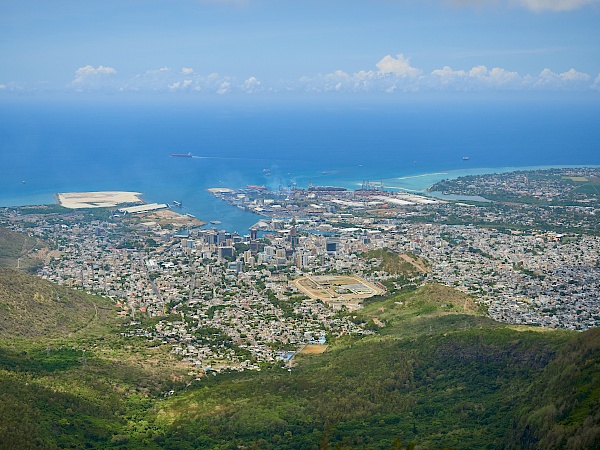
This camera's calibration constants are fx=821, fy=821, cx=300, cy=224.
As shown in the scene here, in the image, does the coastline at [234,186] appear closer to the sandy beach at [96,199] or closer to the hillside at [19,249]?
the sandy beach at [96,199]

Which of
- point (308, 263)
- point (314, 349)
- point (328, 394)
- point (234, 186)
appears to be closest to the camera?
point (328, 394)

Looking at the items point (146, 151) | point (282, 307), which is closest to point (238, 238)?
point (282, 307)

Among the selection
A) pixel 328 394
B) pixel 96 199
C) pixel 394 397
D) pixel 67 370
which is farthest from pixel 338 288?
pixel 96 199

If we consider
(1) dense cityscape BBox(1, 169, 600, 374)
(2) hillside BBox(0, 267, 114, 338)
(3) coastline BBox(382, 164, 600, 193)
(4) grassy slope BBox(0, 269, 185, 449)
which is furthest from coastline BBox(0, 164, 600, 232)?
(4) grassy slope BBox(0, 269, 185, 449)

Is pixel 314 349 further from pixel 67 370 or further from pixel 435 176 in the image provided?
pixel 435 176

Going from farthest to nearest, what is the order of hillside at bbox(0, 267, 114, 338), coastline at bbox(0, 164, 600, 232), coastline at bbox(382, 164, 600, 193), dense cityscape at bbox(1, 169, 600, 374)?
1. coastline at bbox(382, 164, 600, 193)
2. coastline at bbox(0, 164, 600, 232)
3. dense cityscape at bbox(1, 169, 600, 374)
4. hillside at bbox(0, 267, 114, 338)

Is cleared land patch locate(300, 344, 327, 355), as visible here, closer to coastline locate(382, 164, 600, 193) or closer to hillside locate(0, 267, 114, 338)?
hillside locate(0, 267, 114, 338)

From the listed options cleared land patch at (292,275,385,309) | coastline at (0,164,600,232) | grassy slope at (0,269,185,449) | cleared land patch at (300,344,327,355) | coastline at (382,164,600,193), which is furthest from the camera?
coastline at (382,164,600,193)

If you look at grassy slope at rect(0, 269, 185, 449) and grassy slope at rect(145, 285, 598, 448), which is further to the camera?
grassy slope at rect(145, 285, 598, 448)

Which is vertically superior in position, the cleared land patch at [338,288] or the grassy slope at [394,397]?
the grassy slope at [394,397]

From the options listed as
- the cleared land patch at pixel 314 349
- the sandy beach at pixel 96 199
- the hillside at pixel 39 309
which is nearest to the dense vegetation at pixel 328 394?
the hillside at pixel 39 309
